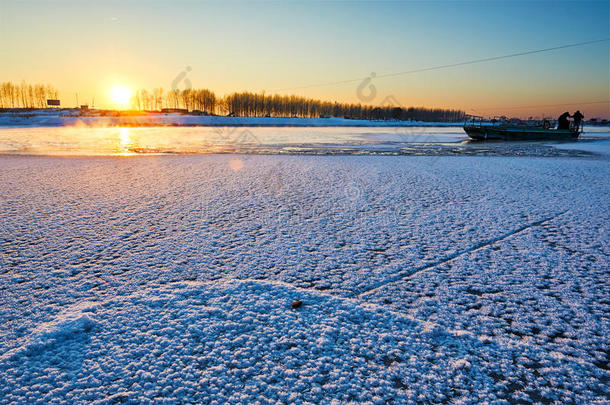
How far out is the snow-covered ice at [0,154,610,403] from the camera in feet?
5.14

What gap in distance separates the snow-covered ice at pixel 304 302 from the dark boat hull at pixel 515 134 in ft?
80.3

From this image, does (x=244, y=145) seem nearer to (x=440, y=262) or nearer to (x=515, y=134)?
(x=440, y=262)

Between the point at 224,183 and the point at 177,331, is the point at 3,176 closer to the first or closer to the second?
the point at 224,183

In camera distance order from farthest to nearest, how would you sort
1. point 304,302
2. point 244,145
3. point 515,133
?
point 515,133 < point 244,145 < point 304,302

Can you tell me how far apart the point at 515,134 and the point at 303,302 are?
31.8 m

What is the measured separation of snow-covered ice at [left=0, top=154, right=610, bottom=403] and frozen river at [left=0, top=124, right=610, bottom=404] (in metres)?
0.01

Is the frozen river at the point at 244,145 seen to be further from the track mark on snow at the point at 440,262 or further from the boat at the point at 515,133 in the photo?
the track mark on snow at the point at 440,262

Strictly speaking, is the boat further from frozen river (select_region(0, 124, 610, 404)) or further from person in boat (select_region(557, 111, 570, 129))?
frozen river (select_region(0, 124, 610, 404))

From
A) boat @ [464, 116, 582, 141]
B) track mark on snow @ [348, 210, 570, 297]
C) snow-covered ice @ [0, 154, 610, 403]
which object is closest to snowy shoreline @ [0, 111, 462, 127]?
boat @ [464, 116, 582, 141]

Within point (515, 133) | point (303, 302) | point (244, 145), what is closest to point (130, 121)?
point (244, 145)

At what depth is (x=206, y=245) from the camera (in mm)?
3254

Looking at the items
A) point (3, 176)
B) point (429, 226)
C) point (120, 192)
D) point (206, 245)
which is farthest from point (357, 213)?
point (3, 176)

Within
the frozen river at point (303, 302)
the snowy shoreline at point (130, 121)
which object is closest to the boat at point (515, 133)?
the frozen river at point (303, 302)

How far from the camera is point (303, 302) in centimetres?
223
